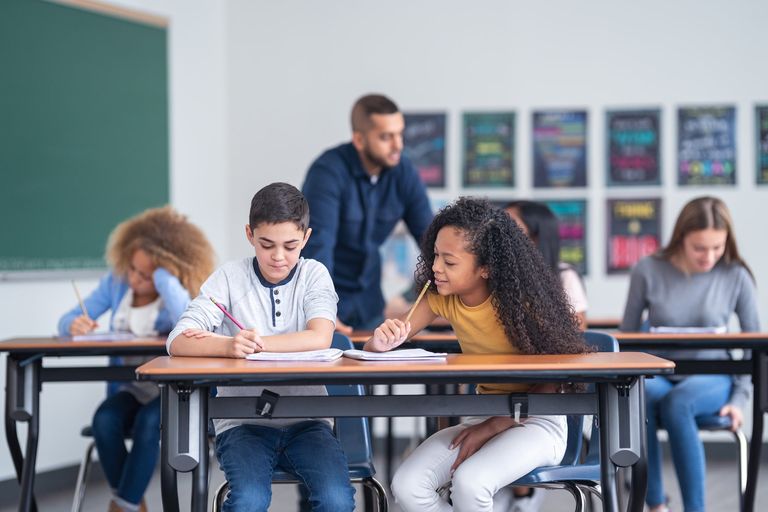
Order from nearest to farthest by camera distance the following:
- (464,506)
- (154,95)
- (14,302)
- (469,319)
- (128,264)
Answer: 1. (464,506)
2. (469,319)
3. (128,264)
4. (14,302)
5. (154,95)

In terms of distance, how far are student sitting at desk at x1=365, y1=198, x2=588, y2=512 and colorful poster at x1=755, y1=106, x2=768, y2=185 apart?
2.91 meters

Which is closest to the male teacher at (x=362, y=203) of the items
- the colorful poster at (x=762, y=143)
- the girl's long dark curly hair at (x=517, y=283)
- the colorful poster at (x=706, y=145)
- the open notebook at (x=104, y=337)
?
the open notebook at (x=104, y=337)

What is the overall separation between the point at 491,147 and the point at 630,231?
824mm

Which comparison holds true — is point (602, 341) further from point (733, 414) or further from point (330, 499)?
point (733, 414)

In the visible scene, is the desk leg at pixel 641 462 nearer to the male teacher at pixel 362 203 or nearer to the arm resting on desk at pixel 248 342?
the arm resting on desk at pixel 248 342

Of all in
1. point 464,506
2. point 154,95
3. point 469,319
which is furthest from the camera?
point 154,95

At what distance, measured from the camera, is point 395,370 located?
2.26 meters

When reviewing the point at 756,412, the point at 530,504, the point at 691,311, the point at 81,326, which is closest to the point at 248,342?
the point at 530,504

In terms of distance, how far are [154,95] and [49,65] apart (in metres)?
0.68

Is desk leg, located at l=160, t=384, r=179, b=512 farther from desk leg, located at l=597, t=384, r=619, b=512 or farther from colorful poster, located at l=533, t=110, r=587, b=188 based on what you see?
colorful poster, located at l=533, t=110, r=587, b=188

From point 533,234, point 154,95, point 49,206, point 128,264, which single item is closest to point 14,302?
point 49,206

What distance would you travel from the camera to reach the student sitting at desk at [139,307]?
347 cm

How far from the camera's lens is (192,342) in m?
2.51

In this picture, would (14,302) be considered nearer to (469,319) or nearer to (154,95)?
(154,95)
